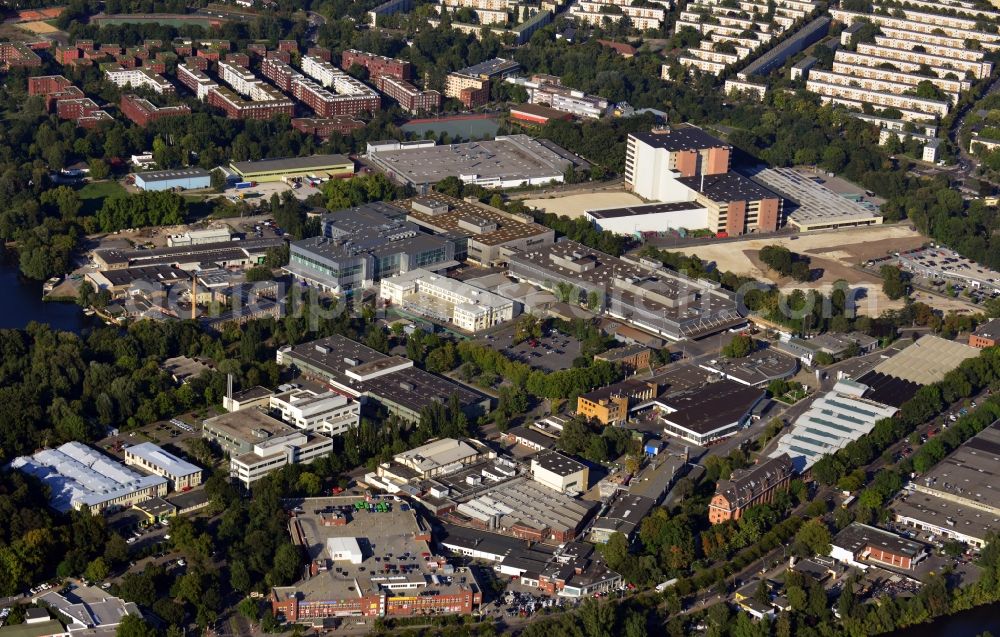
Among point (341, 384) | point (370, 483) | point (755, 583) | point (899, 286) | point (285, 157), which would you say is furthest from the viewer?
point (285, 157)

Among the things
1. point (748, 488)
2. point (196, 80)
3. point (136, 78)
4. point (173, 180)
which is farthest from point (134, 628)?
point (136, 78)

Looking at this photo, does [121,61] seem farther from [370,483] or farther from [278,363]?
[370,483]

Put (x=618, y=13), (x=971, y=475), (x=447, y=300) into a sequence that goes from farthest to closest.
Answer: (x=618, y=13), (x=447, y=300), (x=971, y=475)

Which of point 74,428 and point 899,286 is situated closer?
point 74,428

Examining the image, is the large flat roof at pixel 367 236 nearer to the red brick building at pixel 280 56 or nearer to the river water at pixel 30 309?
the river water at pixel 30 309

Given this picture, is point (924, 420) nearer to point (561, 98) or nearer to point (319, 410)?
point (319, 410)

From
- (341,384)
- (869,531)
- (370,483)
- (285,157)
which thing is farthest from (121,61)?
(869,531)
